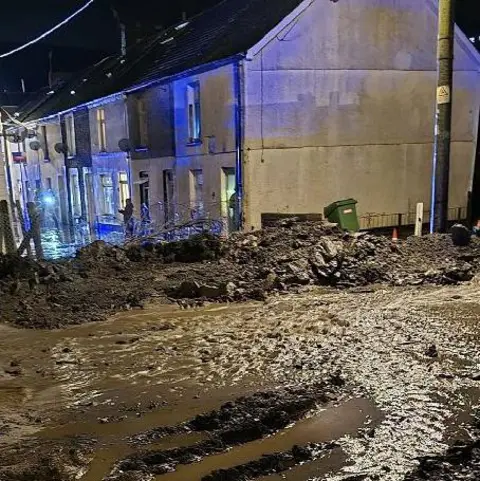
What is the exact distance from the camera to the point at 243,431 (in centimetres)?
431

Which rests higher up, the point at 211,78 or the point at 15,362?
the point at 211,78

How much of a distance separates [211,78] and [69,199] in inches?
583

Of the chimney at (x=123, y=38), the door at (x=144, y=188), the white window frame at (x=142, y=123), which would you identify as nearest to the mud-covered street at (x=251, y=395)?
the door at (x=144, y=188)

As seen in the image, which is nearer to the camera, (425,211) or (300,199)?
(300,199)

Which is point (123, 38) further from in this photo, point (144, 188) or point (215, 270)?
point (215, 270)

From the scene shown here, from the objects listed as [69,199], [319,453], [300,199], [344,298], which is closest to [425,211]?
[300,199]

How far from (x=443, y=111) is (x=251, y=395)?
931 centimetres

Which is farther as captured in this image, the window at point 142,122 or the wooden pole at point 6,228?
the window at point 142,122

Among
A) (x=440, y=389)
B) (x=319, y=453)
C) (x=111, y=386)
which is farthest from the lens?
(x=111, y=386)

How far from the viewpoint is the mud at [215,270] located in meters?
8.57

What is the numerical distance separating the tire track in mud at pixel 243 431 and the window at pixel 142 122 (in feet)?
58.0

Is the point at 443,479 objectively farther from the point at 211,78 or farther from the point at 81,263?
the point at 211,78

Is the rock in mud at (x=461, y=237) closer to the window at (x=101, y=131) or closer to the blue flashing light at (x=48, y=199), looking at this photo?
the window at (x=101, y=131)

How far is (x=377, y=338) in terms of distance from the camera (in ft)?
21.2
